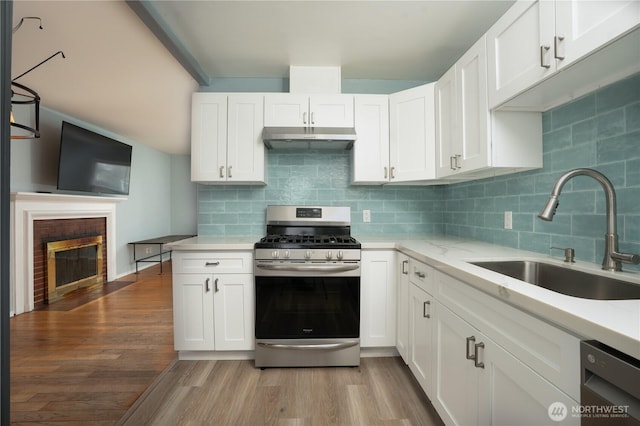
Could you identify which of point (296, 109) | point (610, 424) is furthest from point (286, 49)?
point (610, 424)

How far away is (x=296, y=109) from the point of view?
99.6 inches

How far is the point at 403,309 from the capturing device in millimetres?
2107

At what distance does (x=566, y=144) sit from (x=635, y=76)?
386 mm

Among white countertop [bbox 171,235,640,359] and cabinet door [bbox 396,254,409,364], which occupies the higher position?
white countertop [bbox 171,235,640,359]

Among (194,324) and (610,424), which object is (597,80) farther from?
(194,324)

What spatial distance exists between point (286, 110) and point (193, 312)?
5.80ft

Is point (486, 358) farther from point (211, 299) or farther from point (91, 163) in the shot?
point (91, 163)

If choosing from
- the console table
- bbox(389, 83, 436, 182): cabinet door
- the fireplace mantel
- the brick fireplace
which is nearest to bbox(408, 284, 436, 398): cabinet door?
bbox(389, 83, 436, 182): cabinet door

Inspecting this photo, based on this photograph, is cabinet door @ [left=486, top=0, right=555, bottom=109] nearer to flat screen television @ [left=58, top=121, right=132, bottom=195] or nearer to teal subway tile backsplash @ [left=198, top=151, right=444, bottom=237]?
teal subway tile backsplash @ [left=198, top=151, right=444, bottom=237]

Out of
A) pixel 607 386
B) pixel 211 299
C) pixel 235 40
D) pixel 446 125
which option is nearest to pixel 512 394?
pixel 607 386

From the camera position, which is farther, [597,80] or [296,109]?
[296,109]

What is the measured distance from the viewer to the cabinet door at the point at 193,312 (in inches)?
87.5

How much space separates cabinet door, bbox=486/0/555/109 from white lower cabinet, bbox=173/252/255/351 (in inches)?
73.8

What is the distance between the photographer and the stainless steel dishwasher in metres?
0.59
